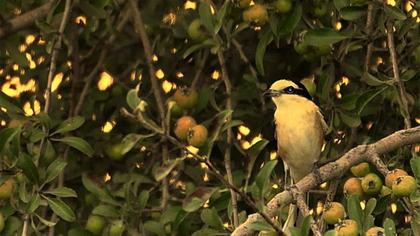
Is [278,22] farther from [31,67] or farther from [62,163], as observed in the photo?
[31,67]

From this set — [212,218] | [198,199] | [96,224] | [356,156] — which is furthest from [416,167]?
[96,224]

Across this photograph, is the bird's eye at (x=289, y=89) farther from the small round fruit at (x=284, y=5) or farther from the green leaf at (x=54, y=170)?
the green leaf at (x=54, y=170)

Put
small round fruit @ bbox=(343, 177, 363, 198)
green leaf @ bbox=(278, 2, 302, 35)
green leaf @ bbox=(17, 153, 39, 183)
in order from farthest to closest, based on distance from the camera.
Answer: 1. green leaf @ bbox=(278, 2, 302, 35)
2. green leaf @ bbox=(17, 153, 39, 183)
3. small round fruit @ bbox=(343, 177, 363, 198)

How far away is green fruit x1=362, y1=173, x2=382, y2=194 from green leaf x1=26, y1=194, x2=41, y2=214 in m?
0.97

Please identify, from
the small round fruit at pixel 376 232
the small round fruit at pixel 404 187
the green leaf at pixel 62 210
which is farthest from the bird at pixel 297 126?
the small round fruit at pixel 376 232

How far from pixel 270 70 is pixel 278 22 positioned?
2.79 ft

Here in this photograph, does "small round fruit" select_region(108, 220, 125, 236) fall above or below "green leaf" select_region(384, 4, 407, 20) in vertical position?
below

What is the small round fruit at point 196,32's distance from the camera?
157 inches

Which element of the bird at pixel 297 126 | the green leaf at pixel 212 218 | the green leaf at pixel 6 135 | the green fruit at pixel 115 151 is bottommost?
the green fruit at pixel 115 151

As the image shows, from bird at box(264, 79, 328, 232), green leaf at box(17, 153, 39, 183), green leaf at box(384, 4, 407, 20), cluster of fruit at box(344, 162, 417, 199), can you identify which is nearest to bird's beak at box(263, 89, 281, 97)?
bird at box(264, 79, 328, 232)

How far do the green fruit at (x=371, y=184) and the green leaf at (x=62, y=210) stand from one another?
36.3 inches

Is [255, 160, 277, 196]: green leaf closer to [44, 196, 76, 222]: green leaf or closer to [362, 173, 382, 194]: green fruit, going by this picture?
[362, 173, 382, 194]: green fruit

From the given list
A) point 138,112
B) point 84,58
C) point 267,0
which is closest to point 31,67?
point 84,58

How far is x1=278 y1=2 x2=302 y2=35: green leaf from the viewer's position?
12.5 feet
